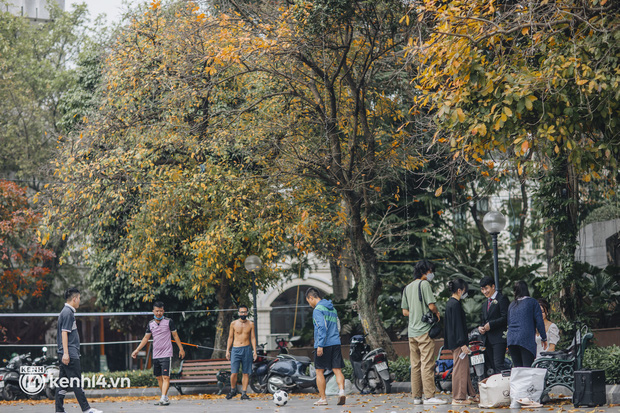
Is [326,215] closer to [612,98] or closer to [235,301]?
[235,301]

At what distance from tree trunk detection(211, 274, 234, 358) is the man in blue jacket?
8821 millimetres

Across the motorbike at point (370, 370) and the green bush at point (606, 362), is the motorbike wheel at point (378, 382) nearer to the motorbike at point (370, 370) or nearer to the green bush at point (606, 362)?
the motorbike at point (370, 370)

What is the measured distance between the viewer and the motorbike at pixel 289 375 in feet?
50.7

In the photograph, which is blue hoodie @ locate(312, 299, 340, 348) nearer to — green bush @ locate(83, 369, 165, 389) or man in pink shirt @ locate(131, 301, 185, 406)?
man in pink shirt @ locate(131, 301, 185, 406)

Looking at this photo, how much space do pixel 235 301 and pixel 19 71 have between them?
15497 millimetres

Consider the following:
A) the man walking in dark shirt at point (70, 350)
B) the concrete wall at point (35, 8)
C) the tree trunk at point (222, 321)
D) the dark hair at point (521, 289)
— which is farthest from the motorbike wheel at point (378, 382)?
the concrete wall at point (35, 8)

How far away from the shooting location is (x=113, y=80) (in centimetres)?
1825

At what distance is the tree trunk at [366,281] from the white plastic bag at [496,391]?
549 centimetres

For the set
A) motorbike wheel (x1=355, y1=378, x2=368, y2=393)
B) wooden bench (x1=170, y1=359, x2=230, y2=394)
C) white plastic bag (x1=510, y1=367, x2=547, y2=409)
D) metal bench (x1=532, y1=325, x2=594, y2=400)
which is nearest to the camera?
white plastic bag (x1=510, y1=367, x2=547, y2=409)

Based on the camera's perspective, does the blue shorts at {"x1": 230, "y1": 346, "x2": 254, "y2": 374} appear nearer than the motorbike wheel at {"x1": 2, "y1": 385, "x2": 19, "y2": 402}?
Yes

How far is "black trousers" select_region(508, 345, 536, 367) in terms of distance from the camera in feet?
34.1

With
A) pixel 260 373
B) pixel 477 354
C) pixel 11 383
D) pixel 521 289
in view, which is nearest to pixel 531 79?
pixel 521 289

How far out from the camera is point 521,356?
1052cm

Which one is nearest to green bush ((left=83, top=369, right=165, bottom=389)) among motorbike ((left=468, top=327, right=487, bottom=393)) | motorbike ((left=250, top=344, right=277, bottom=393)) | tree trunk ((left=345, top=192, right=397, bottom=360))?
motorbike ((left=250, top=344, right=277, bottom=393))
